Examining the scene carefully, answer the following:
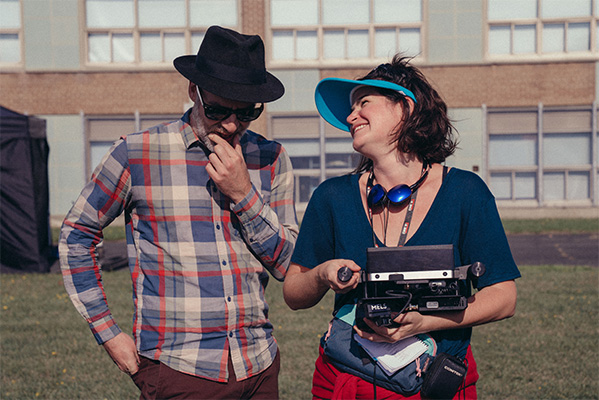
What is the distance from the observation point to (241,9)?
74.0 feet

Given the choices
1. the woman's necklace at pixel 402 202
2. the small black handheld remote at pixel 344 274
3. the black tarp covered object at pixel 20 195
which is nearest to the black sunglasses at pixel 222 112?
the woman's necklace at pixel 402 202

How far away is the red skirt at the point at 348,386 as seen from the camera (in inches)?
93.7

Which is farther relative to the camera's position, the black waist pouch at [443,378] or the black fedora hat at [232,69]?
the black fedora hat at [232,69]

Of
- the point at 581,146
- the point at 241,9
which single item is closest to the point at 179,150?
the point at 241,9

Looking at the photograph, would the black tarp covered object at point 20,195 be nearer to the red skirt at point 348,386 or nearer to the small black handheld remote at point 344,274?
the red skirt at point 348,386

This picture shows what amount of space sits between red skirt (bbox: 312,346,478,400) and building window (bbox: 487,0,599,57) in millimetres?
21502

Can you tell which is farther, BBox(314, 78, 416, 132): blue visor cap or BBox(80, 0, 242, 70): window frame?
BBox(80, 0, 242, 70): window frame

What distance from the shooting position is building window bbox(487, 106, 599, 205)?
22375 millimetres

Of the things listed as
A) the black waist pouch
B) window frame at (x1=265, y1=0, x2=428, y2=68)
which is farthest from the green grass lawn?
window frame at (x1=265, y1=0, x2=428, y2=68)

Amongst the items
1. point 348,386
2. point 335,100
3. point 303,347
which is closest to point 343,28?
point 303,347

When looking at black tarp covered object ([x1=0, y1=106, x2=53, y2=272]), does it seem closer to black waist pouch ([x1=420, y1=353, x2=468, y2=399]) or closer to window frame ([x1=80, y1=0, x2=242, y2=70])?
window frame ([x1=80, y1=0, x2=242, y2=70])

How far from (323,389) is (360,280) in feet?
1.75

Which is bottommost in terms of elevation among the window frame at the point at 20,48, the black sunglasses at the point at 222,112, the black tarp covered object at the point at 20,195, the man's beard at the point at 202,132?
the black tarp covered object at the point at 20,195

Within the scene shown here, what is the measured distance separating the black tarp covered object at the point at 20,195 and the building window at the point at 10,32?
38.4 feet
